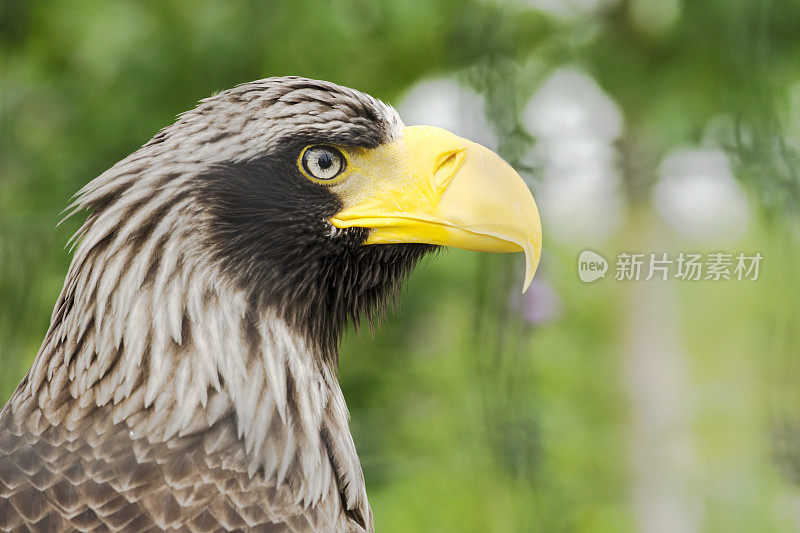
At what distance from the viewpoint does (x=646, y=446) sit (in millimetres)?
3262

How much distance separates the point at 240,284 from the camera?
1.26 m

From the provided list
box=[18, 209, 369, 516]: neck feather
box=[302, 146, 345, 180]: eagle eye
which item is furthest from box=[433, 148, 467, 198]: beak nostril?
box=[18, 209, 369, 516]: neck feather

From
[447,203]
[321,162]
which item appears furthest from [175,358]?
[447,203]

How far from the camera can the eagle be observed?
1.17 meters

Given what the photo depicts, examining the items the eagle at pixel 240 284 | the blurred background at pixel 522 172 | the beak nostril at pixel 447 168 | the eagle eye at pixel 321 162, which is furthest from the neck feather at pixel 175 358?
the blurred background at pixel 522 172

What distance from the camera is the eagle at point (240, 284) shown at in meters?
1.17

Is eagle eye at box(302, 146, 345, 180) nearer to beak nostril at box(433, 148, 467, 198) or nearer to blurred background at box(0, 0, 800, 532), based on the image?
beak nostril at box(433, 148, 467, 198)

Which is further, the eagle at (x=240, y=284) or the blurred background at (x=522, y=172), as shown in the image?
the blurred background at (x=522, y=172)

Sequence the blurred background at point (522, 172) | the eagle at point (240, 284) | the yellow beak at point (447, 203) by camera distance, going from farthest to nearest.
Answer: the blurred background at point (522, 172) → the yellow beak at point (447, 203) → the eagle at point (240, 284)

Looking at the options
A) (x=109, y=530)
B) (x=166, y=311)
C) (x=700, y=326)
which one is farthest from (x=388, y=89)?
(x=700, y=326)

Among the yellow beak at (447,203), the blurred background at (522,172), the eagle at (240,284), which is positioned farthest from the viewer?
the blurred background at (522,172)

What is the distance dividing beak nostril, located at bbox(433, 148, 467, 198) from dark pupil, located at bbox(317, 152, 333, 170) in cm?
18

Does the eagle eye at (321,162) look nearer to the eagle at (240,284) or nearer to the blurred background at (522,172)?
the eagle at (240,284)

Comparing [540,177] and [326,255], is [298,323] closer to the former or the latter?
[326,255]
